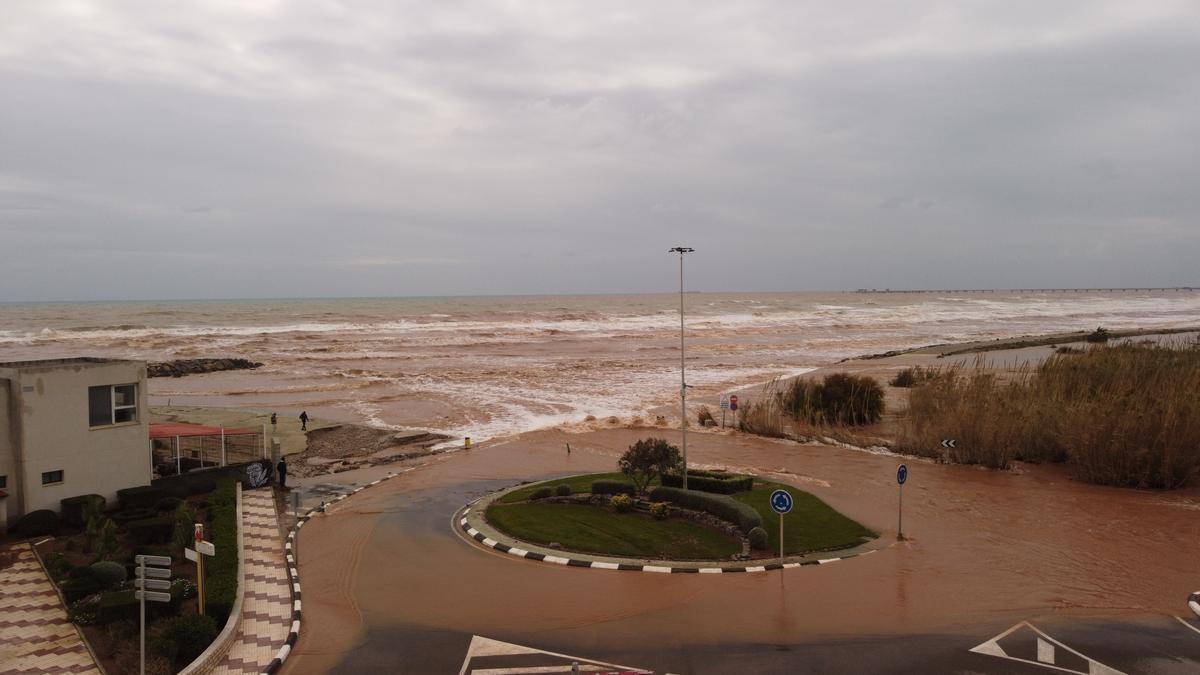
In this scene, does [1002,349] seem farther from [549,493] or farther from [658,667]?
[658,667]

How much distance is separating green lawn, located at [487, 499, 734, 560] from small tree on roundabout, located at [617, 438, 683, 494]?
134 centimetres

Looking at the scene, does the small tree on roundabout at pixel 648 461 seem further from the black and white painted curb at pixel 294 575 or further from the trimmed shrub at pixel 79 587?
the trimmed shrub at pixel 79 587

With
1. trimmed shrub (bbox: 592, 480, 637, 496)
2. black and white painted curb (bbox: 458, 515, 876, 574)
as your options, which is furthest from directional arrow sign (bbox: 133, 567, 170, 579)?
trimmed shrub (bbox: 592, 480, 637, 496)

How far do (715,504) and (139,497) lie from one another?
54.7 ft

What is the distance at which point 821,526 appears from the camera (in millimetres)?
20234

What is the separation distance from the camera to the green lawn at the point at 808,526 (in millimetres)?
18672

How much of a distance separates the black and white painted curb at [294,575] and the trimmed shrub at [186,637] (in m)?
1.23

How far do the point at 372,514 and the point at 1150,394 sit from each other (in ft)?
88.4

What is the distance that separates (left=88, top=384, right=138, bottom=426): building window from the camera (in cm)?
2106

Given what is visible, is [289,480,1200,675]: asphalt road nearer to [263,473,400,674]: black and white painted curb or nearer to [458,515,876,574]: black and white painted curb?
[458,515,876,574]: black and white painted curb

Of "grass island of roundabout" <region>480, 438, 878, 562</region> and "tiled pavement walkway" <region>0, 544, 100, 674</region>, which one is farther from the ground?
"grass island of roundabout" <region>480, 438, 878, 562</region>

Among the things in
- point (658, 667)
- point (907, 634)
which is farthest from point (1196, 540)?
point (658, 667)

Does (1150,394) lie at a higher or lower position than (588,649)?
higher

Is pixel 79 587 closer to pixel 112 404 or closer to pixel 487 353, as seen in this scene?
pixel 112 404
